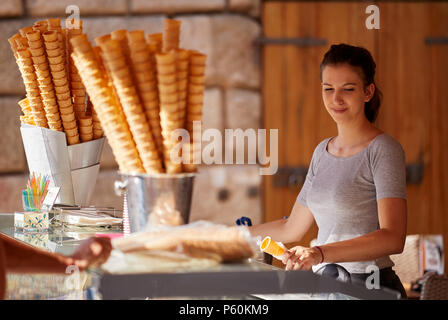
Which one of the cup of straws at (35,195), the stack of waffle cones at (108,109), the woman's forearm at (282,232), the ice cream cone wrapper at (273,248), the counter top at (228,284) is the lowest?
the woman's forearm at (282,232)

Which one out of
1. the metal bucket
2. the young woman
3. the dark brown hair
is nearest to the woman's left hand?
the young woman

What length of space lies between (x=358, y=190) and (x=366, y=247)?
270 mm

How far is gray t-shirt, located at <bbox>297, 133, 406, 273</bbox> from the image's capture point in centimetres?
194

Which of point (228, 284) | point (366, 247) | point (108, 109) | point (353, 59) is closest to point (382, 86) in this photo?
point (353, 59)

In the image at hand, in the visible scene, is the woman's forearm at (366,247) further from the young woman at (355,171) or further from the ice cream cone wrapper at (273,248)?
the ice cream cone wrapper at (273,248)

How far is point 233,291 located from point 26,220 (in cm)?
107

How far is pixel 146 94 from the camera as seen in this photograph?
4.11ft

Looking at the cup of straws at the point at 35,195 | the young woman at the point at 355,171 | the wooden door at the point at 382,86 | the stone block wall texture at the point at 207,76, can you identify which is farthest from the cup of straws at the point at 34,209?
the wooden door at the point at 382,86

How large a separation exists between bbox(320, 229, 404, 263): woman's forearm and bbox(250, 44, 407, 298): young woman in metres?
0.04

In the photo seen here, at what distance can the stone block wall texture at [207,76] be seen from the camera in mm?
4215

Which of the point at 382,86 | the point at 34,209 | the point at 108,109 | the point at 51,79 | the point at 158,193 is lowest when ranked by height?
the point at 34,209

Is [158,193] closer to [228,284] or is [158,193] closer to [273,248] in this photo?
[228,284]

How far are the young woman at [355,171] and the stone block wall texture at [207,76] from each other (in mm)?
2189

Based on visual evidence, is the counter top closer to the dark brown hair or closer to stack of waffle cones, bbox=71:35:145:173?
stack of waffle cones, bbox=71:35:145:173
